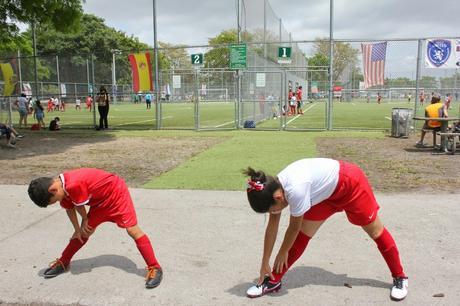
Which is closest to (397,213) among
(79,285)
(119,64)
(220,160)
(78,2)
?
(79,285)

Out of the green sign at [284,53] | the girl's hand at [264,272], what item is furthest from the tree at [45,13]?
the girl's hand at [264,272]

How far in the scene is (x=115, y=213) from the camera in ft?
12.8

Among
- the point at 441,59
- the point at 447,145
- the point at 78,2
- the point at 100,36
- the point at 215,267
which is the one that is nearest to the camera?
the point at 215,267

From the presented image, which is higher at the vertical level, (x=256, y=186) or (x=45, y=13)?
(x=45, y=13)

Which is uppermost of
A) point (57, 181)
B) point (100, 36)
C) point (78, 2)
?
point (100, 36)

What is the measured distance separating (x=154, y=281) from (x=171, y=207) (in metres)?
2.46

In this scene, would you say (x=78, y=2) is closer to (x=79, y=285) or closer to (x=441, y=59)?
(x=441, y=59)

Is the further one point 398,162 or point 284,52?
point 284,52

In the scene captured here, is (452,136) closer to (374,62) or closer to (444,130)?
(444,130)

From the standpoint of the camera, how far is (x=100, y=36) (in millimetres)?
67625

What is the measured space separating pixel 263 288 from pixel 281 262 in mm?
293

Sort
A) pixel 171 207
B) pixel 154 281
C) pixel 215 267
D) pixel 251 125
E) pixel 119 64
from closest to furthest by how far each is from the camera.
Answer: pixel 154 281 → pixel 215 267 → pixel 171 207 → pixel 251 125 → pixel 119 64

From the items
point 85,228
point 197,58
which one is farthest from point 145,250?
point 197,58

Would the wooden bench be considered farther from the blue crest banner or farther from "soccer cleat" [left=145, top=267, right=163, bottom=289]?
"soccer cleat" [left=145, top=267, right=163, bottom=289]
